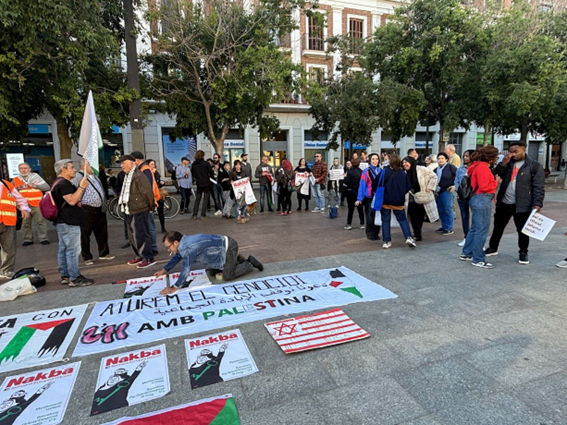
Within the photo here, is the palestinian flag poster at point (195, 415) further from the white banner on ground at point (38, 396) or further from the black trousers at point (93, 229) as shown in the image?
the black trousers at point (93, 229)

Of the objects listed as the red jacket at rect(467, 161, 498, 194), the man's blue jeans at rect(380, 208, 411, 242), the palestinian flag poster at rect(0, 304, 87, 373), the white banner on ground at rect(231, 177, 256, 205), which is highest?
the red jacket at rect(467, 161, 498, 194)

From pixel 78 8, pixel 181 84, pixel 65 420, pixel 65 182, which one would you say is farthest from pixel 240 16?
pixel 65 420

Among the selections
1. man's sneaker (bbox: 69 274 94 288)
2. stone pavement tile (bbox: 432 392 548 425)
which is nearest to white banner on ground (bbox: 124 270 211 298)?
man's sneaker (bbox: 69 274 94 288)

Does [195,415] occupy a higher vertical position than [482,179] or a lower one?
lower

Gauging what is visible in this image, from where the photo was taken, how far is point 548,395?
2441 millimetres

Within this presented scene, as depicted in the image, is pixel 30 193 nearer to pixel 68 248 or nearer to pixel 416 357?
pixel 68 248

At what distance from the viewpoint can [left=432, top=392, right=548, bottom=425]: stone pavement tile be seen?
2.22 metres

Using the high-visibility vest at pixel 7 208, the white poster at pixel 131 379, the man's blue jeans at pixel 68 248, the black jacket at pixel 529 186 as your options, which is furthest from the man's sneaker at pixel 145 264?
the black jacket at pixel 529 186

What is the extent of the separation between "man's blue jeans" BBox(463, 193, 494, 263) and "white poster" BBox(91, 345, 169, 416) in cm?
470

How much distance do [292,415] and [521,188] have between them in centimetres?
495

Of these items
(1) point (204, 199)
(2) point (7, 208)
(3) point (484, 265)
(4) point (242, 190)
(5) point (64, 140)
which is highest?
(5) point (64, 140)

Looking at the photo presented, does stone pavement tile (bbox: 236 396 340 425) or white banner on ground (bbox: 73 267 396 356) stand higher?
white banner on ground (bbox: 73 267 396 356)

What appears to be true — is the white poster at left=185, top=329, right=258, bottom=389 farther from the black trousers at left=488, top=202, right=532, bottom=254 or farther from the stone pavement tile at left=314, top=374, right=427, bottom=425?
the black trousers at left=488, top=202, right=532, bottom=254

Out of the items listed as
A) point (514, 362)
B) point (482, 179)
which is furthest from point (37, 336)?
point (482, 179)
